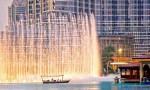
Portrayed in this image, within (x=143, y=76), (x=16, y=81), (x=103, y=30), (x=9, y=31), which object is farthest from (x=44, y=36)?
(x=103, y=30)

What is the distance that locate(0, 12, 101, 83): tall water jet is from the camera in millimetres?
91062

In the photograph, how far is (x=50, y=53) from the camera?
99625 mm

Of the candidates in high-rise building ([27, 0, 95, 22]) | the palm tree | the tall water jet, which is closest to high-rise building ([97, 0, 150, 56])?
high-rise building ([27, 0, 95, 22])

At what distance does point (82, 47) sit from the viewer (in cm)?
9169

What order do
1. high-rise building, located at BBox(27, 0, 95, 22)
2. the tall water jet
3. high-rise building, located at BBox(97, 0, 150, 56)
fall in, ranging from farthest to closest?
high-rise building, located at BBox(97, 0, 150, 56), high-rise building, located at BBox(27, 0, 95, 22), the tall water jet

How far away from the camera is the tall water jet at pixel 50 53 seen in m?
91.1

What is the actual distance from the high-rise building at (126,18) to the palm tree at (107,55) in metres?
18.7

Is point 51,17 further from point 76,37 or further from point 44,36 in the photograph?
point 76,37

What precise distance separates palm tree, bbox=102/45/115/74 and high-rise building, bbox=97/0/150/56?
18671 millimetres

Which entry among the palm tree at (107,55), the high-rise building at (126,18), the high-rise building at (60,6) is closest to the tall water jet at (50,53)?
the palm tree at (107,55)

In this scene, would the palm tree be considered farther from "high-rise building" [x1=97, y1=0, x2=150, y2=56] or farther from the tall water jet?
the tall water jet

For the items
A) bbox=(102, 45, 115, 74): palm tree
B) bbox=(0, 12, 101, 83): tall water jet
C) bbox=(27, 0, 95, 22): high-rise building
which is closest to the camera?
bbox=(0, 12, 101, 83): tall water jet

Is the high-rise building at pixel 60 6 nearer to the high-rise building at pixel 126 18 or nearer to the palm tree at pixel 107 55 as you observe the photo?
the high-rise building at pixel 126 18

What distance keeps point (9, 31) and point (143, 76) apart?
1475 inches
